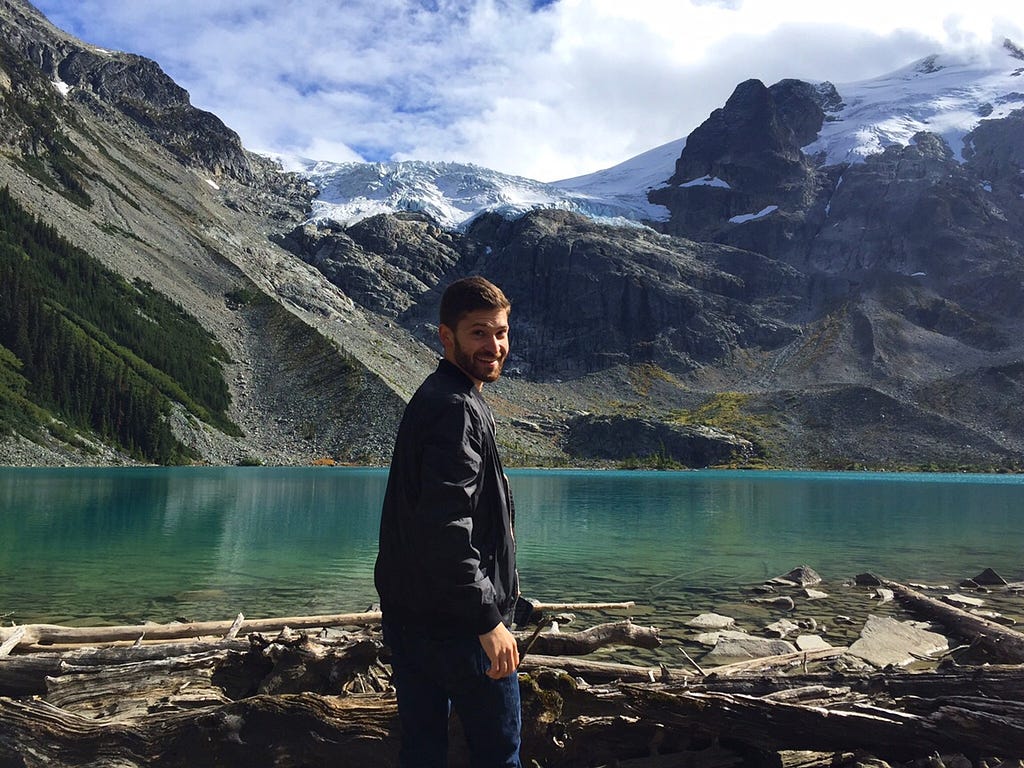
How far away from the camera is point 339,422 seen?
130125 millimetres

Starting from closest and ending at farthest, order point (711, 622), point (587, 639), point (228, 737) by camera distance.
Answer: point (228, 737)
point (587, 639)
point (711, 622)

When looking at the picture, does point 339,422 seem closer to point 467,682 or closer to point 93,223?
point 93,223

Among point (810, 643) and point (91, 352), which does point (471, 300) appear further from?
point (91, 352)

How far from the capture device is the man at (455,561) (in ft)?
13.0

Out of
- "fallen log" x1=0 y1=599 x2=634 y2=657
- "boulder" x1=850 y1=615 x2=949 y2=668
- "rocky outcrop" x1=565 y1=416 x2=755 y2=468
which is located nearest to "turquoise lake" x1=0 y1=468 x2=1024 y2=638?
"boulder" x1=850 y1=615 x2=949 y2=668

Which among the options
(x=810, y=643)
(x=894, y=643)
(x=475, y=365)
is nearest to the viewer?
(x=475, y=365)

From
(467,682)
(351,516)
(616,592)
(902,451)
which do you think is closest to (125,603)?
(616,592)

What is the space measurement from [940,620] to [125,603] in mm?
18639

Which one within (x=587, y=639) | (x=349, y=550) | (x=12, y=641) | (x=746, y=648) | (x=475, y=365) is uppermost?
(x=475, y=365)

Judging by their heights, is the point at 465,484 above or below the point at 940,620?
above

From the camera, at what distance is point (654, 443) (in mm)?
178500

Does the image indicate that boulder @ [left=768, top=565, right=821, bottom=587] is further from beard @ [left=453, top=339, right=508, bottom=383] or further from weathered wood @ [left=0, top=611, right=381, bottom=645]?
beard @ [left=453, top=339, right=508, bottom=383]

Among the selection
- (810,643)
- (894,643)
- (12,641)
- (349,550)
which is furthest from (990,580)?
(12,641)

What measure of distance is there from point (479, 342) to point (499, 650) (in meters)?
1.84
